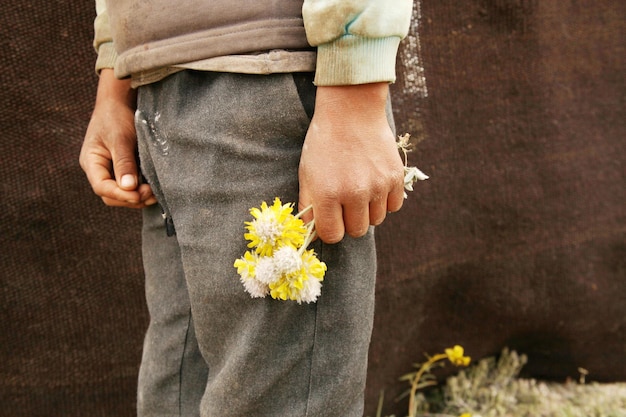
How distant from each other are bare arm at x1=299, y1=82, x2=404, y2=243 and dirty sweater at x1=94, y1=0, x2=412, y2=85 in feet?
0.10

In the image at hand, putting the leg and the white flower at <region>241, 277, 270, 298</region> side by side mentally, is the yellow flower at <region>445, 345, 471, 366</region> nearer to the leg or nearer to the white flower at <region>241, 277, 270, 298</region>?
the leg

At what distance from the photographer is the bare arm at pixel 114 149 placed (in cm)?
97

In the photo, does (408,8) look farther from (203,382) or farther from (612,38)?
(612,38)

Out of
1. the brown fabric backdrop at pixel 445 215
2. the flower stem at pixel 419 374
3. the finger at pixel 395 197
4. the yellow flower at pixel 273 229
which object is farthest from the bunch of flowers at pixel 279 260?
the flower stem at pixel 419 374

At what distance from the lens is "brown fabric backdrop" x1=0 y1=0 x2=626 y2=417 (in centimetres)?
135

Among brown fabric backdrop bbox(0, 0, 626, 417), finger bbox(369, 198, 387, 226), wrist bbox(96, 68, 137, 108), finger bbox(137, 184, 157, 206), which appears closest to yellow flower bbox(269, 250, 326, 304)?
finger bbox(369, 198, 387, 226)

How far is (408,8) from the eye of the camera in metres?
0.76

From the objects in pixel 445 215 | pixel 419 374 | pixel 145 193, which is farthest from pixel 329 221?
pixel 419 374

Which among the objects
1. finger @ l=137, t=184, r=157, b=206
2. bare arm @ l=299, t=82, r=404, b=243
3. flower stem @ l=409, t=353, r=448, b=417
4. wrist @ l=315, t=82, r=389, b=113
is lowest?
flower stem @ l=409, t=353, r=448, b=417

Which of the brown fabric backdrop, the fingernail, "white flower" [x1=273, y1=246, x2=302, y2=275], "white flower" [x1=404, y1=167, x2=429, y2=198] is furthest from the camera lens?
the brown fabric backdrop

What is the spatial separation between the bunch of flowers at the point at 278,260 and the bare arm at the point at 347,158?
5cm

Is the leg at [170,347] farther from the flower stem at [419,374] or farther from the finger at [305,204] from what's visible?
the flower stem at [419,374]

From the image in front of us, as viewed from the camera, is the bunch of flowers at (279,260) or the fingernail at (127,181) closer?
the bunch of flowers at (279,260)

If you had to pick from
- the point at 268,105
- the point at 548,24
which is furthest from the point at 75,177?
the point at 548,24
